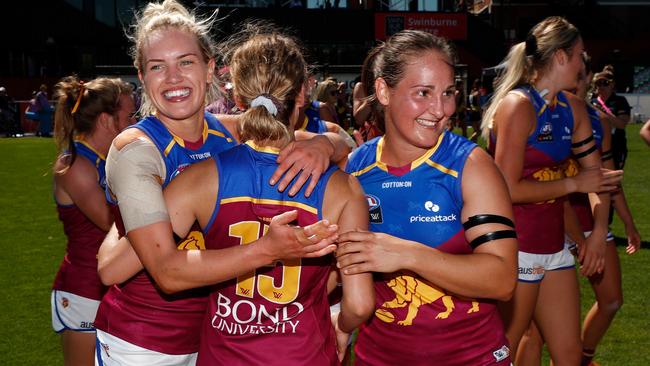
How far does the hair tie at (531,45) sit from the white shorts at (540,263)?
119cm

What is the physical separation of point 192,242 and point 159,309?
1.07 feet

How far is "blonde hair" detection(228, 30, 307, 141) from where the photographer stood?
255 cm

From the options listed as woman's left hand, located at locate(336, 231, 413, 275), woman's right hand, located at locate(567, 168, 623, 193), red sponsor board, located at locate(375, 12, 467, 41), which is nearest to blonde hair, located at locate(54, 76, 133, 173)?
woman's left hand, located at locate(336, 231, 413, 275)

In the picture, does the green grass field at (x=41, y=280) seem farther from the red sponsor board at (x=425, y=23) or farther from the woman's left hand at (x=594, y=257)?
the red sponsor board at (x=425, y=23)

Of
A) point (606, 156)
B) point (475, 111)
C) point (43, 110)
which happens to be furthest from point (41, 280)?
point (43, 110)

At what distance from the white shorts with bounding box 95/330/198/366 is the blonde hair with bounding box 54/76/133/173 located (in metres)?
1.54

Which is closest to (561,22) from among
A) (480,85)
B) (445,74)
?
(445,74)

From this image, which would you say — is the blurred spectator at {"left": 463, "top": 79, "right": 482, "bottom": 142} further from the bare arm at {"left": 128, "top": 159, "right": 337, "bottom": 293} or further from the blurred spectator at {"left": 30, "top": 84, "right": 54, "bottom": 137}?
the bare arm at {"left": 128, "top": 159, "right": 337, "bottom": 293}

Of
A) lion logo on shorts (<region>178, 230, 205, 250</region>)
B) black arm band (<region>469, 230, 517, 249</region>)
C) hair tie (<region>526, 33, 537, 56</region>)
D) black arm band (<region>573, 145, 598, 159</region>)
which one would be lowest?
black arm band (<region>573, 145, 598, 159</region>)

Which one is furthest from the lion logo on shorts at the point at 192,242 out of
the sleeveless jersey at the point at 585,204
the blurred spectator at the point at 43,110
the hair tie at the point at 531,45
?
the blurred spectator at the point at 43,110

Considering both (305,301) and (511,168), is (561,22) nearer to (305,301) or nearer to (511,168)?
(511,168)

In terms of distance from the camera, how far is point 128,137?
2752 millimetres

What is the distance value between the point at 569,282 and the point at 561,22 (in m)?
1.55

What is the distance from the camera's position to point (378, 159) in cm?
306
